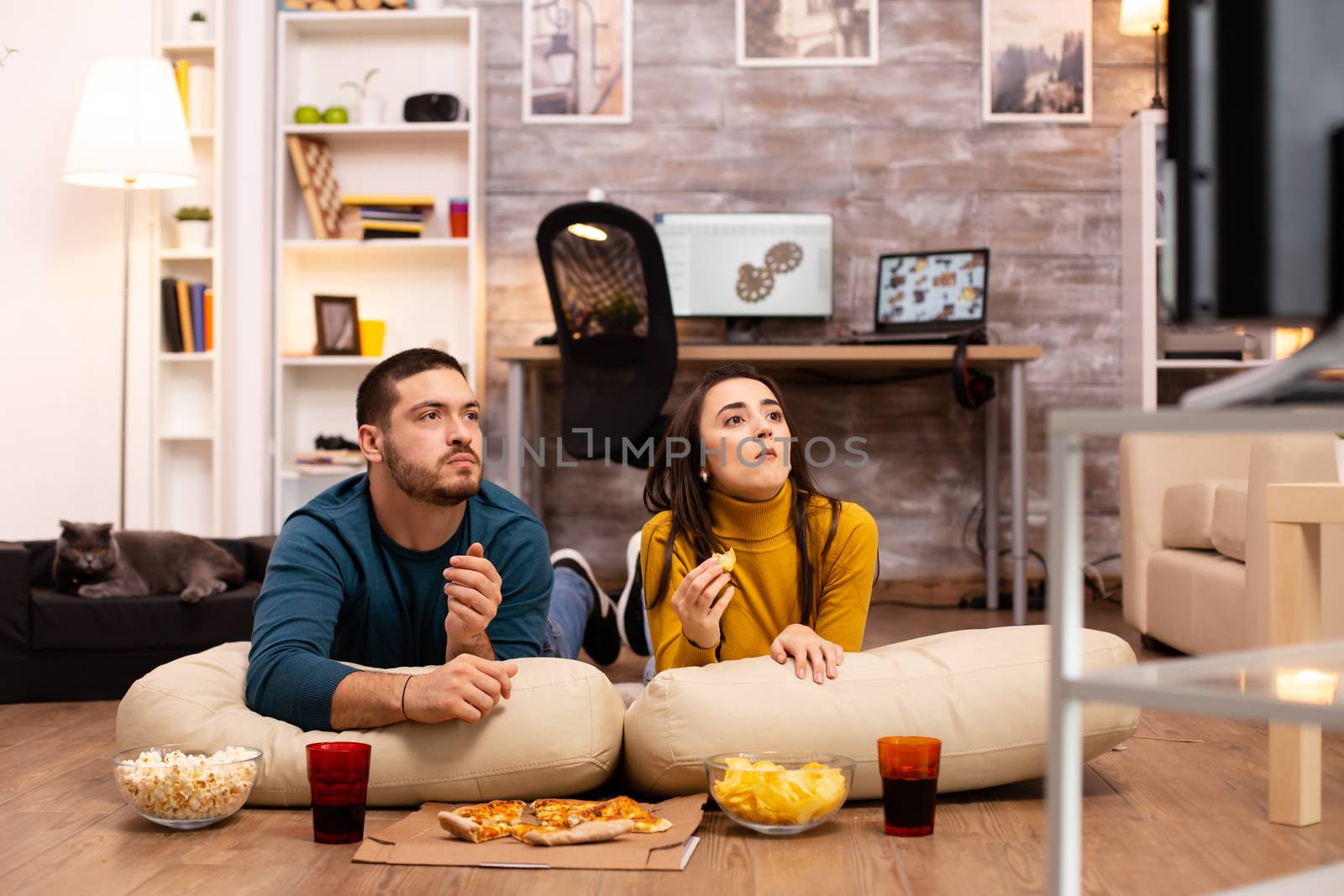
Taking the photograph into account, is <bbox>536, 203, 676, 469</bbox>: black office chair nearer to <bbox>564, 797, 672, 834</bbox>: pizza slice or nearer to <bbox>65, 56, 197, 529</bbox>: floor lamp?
<bbox>65, 56, 197, 529</bbox>: floor lamp

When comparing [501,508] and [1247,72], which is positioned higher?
[1247,72]

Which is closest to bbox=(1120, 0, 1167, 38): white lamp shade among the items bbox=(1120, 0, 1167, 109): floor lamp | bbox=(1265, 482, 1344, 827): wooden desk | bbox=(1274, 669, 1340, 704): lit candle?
bbox=(1120, 0, 1167, 109): floor lamp

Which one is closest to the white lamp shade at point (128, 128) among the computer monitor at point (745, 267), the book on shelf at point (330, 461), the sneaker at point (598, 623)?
the book on shelf at point (330, 461)

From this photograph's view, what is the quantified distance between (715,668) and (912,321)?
274 centimetres

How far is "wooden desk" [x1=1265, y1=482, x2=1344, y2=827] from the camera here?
1673 millimetres

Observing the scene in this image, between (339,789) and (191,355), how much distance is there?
304 centimetres

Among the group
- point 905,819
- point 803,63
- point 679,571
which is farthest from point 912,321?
point 905,819

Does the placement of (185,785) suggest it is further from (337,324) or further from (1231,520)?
(337,324)

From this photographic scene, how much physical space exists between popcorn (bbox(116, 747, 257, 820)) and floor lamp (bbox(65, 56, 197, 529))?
2577mm

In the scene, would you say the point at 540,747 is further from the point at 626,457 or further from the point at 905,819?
the point at 626,457

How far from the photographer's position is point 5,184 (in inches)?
163

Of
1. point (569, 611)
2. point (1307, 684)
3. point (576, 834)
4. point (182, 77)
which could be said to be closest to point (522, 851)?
point (576, 834)

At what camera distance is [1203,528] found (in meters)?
3.12

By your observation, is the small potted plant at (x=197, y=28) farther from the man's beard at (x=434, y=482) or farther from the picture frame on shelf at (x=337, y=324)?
the man's beard at (x=434, y=482)
